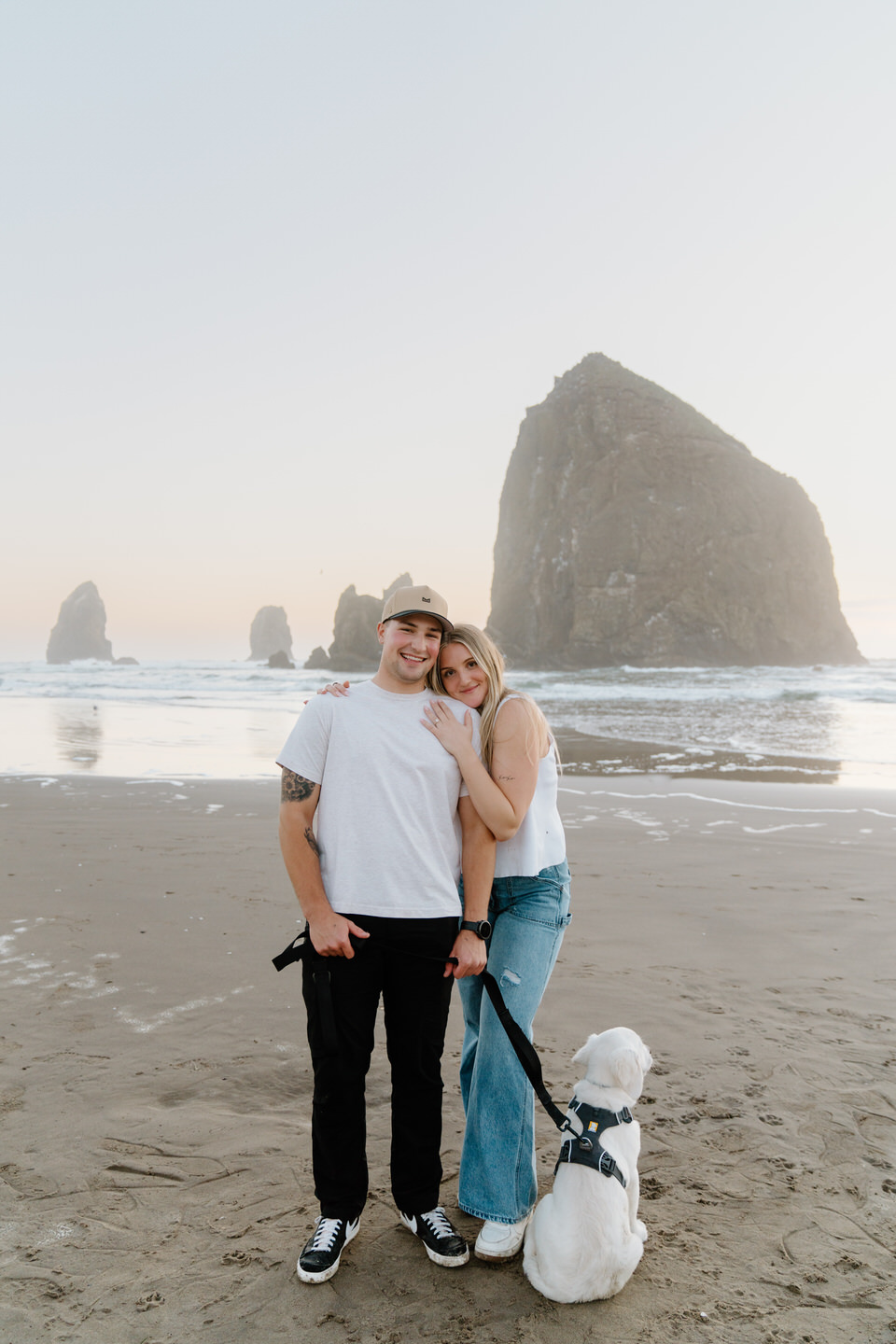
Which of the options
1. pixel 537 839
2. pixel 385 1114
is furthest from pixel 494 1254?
pixel 537 839

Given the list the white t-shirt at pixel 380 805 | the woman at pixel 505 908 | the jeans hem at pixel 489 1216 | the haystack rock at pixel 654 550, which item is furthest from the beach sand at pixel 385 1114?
the haystack rock at pixel 654 550

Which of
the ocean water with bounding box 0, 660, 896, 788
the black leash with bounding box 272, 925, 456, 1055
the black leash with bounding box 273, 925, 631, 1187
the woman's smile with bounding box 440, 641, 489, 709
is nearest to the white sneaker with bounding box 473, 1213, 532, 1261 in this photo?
the black leash with bounding box 273, 925, 631, 1187

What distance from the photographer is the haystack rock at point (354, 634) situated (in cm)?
6581

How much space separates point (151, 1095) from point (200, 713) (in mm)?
18999

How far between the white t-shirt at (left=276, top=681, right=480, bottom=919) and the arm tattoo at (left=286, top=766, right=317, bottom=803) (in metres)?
0.02

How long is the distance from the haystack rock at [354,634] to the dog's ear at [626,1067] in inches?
2431

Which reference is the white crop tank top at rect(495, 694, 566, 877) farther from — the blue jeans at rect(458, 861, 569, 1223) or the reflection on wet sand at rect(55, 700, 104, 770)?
the reflection on wet sand at rect(55, 700, 104, 770)

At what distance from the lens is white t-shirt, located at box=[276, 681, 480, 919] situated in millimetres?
2430

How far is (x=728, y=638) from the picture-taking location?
71.2m

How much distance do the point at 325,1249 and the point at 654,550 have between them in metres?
74.0

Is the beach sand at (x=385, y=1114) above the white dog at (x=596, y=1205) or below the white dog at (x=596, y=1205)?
below

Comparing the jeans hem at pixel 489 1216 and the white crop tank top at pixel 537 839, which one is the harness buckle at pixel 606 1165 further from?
the white crop tank top at pixel 537 839

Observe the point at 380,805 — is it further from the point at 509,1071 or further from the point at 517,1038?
the point at 509,1071

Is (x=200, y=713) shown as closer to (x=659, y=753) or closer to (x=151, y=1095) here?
(x=659, y=753)
